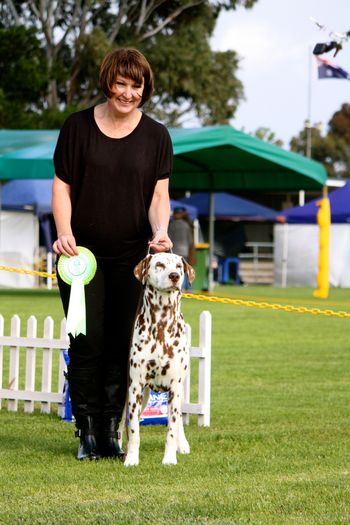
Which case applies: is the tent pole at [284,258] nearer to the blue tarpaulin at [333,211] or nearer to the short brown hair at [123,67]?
the blue tarpaulin at [333,211]

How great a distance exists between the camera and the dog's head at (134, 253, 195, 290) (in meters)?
6.03

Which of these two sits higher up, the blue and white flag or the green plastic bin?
the blue and white flag

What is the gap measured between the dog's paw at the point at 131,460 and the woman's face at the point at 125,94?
1.75m

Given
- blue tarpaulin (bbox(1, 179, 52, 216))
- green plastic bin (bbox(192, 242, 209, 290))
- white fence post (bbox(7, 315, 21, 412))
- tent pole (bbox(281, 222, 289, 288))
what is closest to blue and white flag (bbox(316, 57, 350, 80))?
green plastic bin (bbox(192, 242, 209, 290))

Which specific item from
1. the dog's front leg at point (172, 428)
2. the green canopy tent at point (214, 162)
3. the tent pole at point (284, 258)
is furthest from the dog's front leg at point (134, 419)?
the tent pole at point (284, 258)

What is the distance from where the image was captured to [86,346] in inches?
255

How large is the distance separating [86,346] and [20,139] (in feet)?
62.1

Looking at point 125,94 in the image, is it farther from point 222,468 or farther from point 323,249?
point 323,249

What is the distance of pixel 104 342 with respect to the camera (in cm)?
656

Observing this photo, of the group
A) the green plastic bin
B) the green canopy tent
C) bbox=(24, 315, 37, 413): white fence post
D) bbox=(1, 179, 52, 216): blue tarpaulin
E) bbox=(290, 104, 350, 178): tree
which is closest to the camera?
bbox=(24, 315, 37, 413): white fence post

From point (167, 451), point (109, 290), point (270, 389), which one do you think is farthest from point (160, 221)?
point (270, 389)

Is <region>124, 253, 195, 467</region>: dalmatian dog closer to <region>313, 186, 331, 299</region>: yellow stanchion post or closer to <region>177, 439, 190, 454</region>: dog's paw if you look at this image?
<region>177, 439, 190, 454</region>: dog's paw

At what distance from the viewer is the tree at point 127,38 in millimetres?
43125

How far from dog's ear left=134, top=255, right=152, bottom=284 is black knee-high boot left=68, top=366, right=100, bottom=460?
64 cm
